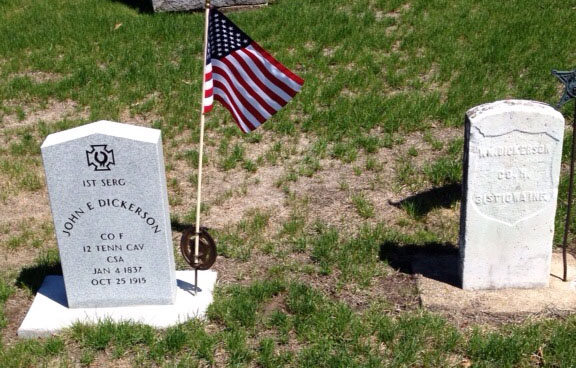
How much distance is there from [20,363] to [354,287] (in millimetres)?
2324

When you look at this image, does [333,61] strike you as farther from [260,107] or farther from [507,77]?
[260,107]

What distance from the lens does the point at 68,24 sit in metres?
11.2

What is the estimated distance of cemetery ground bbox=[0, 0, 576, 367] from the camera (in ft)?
17.0

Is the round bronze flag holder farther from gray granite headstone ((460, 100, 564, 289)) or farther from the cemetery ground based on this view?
gray granite headstone ((460, 100, 564, 289))

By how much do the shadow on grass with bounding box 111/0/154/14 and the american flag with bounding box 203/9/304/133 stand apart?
619 cm

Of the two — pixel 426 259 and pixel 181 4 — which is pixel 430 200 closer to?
pixel 426 259

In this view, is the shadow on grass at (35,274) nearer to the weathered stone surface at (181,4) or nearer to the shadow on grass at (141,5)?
the weathered stone surface at (181,4)

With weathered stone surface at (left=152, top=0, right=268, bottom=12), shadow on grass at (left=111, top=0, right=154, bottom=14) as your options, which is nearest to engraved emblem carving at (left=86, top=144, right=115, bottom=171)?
weathered stone surface at (left=152, top=0, right=268, bottom=12)

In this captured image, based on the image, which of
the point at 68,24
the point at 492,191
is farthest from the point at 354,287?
the point at 68,24

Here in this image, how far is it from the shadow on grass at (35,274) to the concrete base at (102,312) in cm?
20

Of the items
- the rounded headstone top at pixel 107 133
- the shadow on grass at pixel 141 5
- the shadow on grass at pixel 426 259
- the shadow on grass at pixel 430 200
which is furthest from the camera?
the shadow on grass at pixel 141 5

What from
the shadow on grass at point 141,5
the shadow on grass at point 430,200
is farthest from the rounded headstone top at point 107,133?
the shadow on grass at point 141,5

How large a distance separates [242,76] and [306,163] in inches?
85.6

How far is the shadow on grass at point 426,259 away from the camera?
590cm
